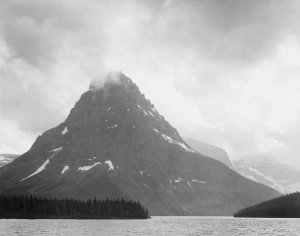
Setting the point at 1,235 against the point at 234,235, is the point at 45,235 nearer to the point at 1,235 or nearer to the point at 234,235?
the point at 1,235

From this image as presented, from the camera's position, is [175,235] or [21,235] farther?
[175,235]

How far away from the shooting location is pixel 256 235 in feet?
518

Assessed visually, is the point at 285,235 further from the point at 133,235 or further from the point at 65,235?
the point at 65,235

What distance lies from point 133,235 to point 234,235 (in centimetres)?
3063

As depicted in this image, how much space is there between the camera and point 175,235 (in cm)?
15738

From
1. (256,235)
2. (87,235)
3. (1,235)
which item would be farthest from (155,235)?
(1,235)

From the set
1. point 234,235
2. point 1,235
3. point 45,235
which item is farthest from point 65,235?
point 234,235

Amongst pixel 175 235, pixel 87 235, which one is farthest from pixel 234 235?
pixel 87 235

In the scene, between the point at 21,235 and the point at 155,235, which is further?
the point at 155,235

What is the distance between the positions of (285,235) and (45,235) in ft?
234

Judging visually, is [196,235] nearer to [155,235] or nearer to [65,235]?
[155,235]

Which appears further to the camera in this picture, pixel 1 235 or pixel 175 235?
pixel 175 235

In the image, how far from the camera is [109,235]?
15650 centimetres

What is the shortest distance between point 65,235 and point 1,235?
1853 centimetres
